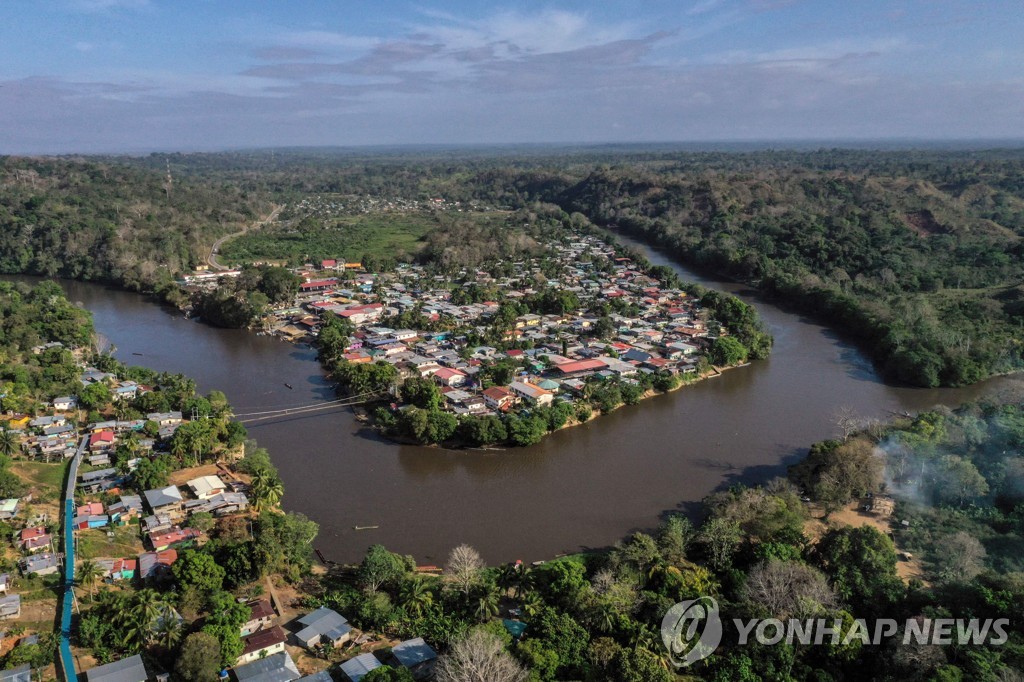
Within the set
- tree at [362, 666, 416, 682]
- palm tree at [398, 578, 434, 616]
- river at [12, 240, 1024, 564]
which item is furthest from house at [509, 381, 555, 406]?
tree at [362, 666, 416, 682]

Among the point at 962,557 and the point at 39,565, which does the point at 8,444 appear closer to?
the point at 39,565

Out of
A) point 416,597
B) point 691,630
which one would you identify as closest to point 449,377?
point 416,597

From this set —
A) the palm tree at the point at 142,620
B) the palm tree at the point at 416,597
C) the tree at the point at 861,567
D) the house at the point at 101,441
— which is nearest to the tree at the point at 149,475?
the house at the point at 101,441

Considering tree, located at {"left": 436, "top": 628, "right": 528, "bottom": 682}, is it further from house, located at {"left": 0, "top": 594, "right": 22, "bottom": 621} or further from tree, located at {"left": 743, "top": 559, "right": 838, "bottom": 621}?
house, located at {"left": 0, "top": 594, "right": 22, "bottom": 621}

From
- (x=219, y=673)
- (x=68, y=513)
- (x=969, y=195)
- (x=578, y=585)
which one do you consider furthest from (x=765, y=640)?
(x=969, y=195)

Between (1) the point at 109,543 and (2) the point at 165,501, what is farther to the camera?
(2) the point at 165,501

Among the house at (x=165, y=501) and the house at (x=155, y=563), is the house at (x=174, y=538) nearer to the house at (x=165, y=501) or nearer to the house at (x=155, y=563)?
the house at (x=155, y=563)
